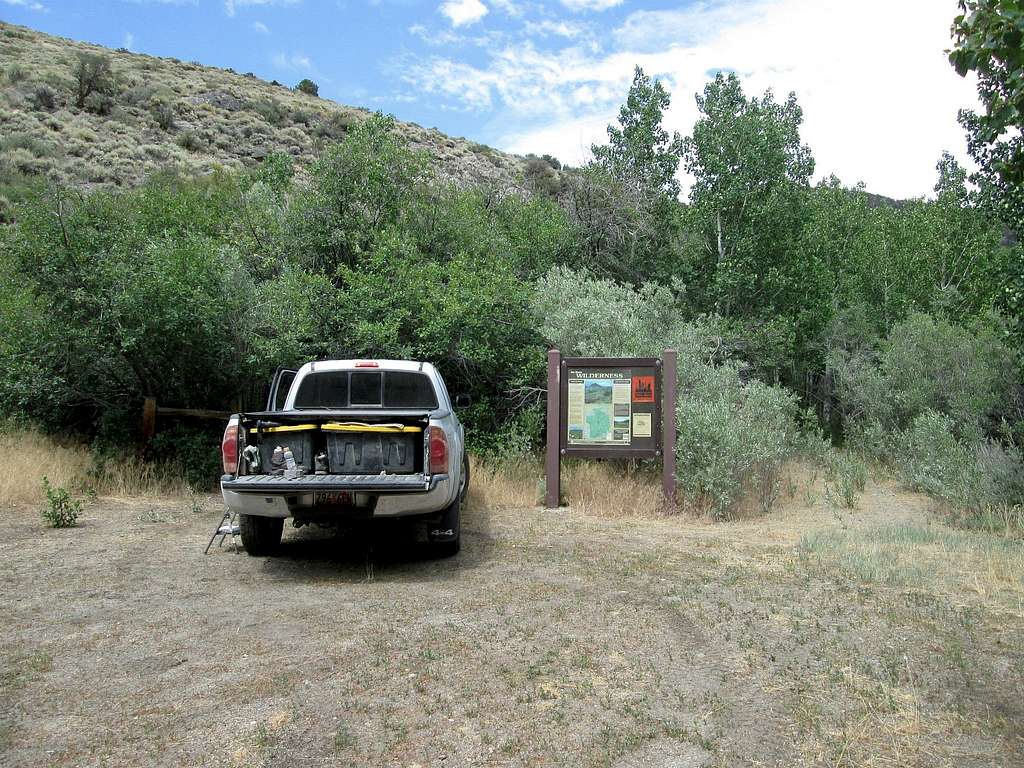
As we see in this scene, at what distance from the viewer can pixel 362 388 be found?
9133 millimetres

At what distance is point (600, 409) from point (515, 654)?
6.37 metres

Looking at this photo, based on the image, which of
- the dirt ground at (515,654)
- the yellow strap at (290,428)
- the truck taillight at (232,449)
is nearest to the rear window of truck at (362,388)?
the yellow strap at (290,428)

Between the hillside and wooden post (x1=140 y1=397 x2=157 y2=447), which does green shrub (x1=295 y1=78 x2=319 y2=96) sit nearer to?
the hillside

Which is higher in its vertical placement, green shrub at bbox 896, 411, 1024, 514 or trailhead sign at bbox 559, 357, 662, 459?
trailhead sign at bbox 559, 357, 662, 459

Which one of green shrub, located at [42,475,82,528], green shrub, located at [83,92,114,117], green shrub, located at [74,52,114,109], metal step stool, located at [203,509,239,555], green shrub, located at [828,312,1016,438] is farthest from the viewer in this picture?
green shrub, located at [74,52,114,109]

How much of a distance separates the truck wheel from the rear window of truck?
1.66 metres

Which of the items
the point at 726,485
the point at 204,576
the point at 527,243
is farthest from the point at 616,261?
the point at 204,576

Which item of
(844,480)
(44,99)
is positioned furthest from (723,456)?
(44,99)

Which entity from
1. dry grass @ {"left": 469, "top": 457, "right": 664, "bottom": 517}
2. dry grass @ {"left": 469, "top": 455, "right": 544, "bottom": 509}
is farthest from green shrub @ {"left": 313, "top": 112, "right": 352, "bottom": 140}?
dry grass @ {"left": 469, "top": 457, "right": 664, "bottom": 517}

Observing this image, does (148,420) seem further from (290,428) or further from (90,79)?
(90,79)

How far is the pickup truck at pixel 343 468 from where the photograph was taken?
685 centimetres

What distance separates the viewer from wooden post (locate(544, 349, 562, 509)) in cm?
1105

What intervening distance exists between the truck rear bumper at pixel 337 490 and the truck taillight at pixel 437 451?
72 mm

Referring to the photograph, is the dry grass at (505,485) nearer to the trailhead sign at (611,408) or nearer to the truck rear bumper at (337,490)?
the trailhead sign at (611,408)
